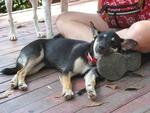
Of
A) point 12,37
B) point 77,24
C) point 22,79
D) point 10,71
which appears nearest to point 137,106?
point 22,79

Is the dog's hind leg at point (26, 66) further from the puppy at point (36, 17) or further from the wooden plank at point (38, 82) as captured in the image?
the puppy at point (36, 17)

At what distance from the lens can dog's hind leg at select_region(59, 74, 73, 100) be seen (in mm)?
2039

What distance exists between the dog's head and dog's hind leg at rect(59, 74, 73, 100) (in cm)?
25

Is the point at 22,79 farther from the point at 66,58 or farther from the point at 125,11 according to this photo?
the point at 125,11

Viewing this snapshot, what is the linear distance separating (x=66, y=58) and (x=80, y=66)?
147 mm

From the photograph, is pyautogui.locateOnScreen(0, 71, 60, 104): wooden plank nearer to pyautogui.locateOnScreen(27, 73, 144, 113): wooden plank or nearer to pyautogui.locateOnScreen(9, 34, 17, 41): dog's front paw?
pyautogui.locateOnScreen(27, 73, 144, 113): wooden plank

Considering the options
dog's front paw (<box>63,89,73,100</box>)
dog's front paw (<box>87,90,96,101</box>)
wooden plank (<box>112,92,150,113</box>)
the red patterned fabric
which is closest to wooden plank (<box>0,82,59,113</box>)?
dog's front paw (<box>63,89,73,100</box>)

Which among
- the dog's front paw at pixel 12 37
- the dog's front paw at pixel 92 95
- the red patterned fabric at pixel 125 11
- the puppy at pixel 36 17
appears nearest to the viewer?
the dog's front paw at pixel 92 95

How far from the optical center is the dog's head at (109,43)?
2191 millimetres

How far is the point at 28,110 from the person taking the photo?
1.95 meters

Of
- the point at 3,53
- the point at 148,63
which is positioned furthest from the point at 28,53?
the point at 148,63

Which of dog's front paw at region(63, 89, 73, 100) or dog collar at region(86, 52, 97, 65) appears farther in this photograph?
dog collar at region(86, 52, 97, 65)

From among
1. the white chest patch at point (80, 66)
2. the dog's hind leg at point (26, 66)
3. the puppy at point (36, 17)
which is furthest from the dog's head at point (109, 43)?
the puppy at point (36, 17)

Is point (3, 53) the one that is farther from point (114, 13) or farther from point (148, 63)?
point (148, 63)
